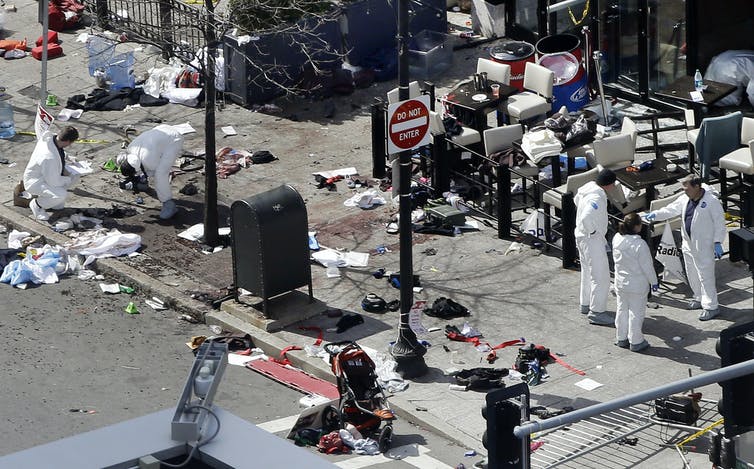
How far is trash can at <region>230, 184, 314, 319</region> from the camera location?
14.8 metres

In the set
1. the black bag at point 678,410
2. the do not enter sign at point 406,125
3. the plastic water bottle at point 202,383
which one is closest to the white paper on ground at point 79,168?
the do not enter sign at point 406,125

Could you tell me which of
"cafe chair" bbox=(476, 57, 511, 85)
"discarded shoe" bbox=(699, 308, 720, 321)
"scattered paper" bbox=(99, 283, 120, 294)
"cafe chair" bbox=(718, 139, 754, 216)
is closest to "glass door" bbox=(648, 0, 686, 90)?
"cafe chair" bbox=(476, 57, 511, 85)

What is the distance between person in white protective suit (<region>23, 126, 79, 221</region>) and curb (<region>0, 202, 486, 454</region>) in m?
0.32

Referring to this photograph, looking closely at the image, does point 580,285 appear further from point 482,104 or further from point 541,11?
point 541,11

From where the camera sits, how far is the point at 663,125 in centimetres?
2022

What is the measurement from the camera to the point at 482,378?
13477 millimetres

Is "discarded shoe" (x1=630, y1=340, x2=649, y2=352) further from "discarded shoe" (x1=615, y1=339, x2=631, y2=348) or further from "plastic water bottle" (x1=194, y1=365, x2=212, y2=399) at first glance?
"plastic water bottle" (x1=194, y1=365, x2=212, y2=399)

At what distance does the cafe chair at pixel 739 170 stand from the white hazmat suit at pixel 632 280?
316 cm

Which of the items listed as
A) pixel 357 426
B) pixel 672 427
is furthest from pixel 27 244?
pixel 672 427

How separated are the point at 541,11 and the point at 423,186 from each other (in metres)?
5.28

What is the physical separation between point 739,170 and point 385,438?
254 inches

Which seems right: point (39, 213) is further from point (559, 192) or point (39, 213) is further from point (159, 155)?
point (559, 192)

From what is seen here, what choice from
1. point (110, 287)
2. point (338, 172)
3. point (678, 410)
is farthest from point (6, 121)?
point (678, 410)

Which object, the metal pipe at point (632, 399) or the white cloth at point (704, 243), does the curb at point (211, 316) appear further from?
the metal pipe at point (632, 399)
